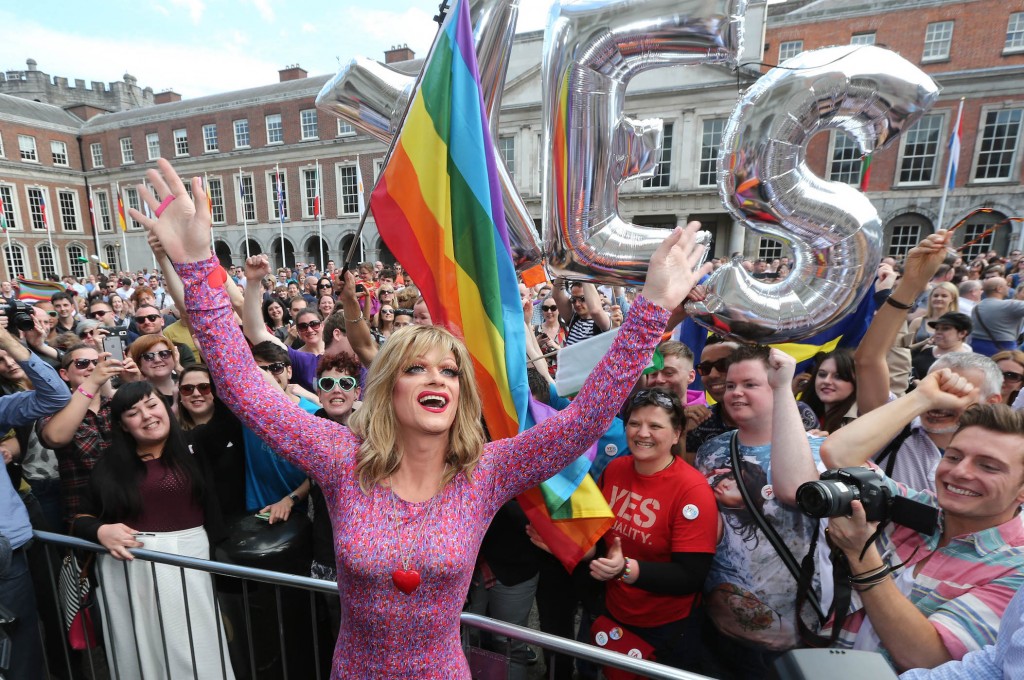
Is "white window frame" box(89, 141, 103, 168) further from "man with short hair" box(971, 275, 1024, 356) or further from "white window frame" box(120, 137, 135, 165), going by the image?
"man with short hair" box(971, 275, 1024, 356)

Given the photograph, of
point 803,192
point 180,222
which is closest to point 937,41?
point 803,192

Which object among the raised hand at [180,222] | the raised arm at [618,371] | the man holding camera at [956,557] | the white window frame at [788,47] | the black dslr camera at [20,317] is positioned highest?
the white window frame at [788,47]

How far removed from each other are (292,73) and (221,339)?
3516 centimetres

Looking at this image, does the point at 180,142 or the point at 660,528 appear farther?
the point at 180,142

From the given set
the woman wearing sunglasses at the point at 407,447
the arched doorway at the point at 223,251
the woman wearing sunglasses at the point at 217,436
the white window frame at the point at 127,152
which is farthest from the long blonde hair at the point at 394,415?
the white window frame at the point at 127,152

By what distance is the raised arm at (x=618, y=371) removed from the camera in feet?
4.26

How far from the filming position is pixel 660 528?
2.02 meters

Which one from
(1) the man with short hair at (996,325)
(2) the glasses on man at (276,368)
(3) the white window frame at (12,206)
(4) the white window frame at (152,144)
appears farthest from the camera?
(4) the white window frame at (152,144)

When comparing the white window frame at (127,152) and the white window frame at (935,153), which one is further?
the white window frame at (127,152)

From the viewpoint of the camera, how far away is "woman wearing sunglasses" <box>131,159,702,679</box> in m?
1.32

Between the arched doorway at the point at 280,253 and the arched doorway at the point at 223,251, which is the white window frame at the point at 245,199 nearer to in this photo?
the arched doorway at the point at 280,253

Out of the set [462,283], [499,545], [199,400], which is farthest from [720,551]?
[199,400]

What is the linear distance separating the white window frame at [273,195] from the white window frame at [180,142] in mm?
6646

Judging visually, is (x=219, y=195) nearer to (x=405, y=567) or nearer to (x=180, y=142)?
(x=180, y=142)
